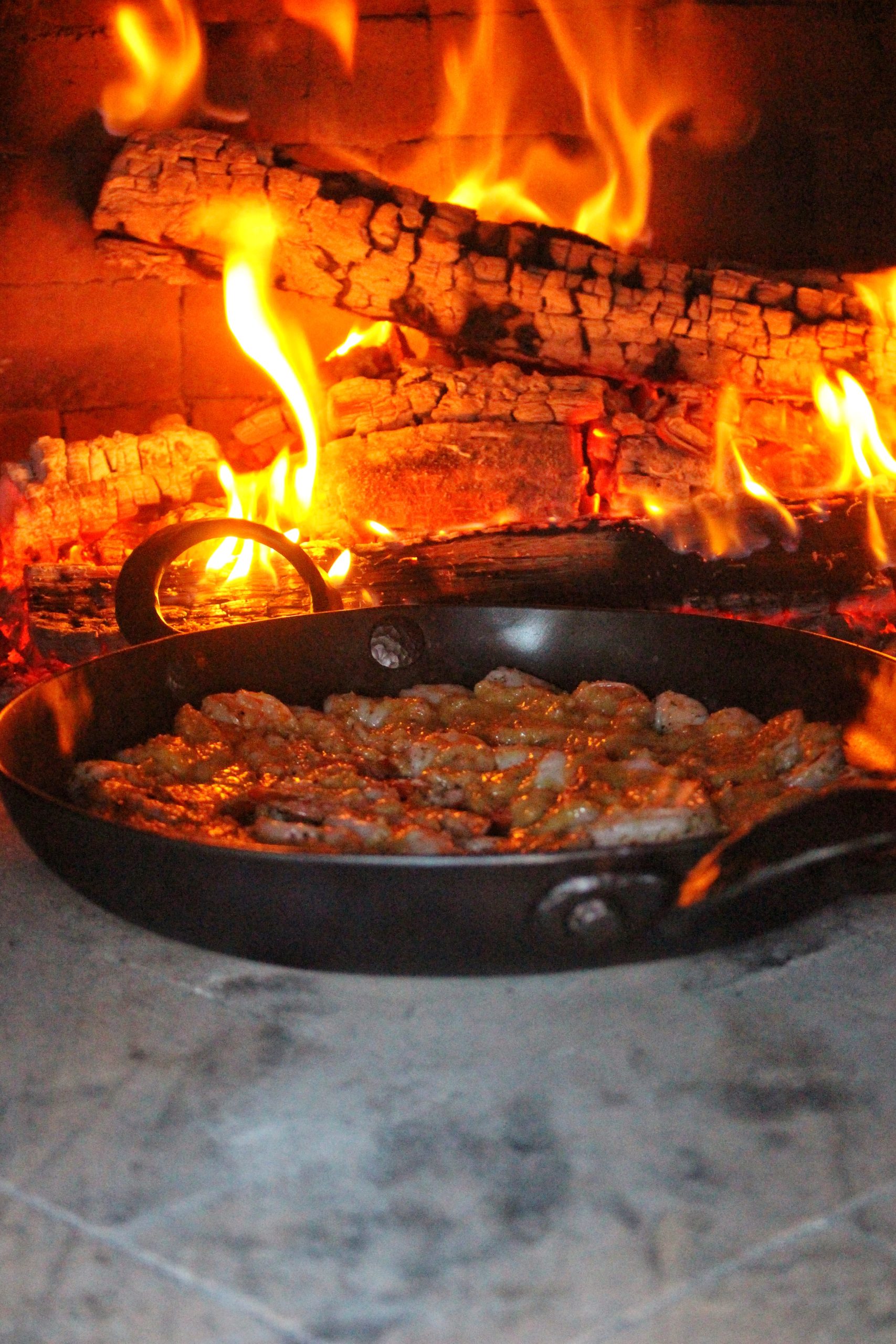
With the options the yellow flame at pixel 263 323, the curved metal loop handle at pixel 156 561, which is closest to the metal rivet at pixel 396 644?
the curved metal loop handle at pixel 156 561


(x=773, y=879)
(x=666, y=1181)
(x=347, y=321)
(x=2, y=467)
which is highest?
(x=347, y=321)

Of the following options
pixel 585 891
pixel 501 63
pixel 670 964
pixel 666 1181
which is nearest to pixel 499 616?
pixel 670 964

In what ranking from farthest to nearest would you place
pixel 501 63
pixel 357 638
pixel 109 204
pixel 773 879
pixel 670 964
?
pixel 501 63, pixel 109 204, pixel 357 638, pixel 670 964, pixel 773 879

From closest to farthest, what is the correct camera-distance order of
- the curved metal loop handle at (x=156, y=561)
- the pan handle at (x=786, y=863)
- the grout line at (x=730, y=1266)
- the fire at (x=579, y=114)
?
the grout line at (x=730, y=1266) → the pan handle at (x=786, y=863) → the curved metal loop handle at (x=156, y=561) → the fire at (x=579, y=114)

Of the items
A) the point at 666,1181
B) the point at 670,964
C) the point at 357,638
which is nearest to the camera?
the point at 666,1181

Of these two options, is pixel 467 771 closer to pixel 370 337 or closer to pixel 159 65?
pixel 370 337

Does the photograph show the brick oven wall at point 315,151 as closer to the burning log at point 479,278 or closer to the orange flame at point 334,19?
the orange flame at point 334,19

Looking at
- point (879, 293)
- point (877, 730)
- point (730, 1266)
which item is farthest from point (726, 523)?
point (730, 1266)

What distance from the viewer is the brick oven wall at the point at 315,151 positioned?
366 cm

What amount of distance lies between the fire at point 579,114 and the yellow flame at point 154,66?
0.69 m

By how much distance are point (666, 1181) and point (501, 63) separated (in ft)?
11.3

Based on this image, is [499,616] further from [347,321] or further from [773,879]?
[347,321]

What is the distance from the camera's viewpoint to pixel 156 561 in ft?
7.36

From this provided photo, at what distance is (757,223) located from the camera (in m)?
4.04
